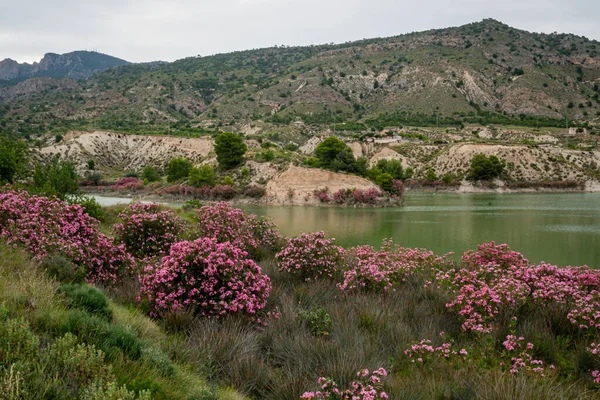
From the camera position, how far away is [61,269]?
296 inches

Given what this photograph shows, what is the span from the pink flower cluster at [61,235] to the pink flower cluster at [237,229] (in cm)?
332

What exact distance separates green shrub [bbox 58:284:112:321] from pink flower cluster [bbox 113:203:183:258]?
18.6 feet

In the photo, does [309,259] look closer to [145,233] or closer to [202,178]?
[145,233]

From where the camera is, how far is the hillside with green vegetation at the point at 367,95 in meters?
120

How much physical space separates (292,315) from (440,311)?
3.15 meters

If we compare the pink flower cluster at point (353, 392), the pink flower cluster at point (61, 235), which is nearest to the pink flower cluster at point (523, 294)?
the pink flower cluster at point (353, 392)

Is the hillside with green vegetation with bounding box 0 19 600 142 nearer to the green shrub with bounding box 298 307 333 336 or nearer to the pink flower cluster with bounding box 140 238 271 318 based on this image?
the pink flower cluster with bounding box 140 238 271 318

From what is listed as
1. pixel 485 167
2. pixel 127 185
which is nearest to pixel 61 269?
pixel 127 185

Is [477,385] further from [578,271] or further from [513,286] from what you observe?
[578,271]

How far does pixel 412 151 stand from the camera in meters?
92.9

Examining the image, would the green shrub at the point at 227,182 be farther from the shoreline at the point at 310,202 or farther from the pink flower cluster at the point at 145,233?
the pink flower cluster at the point at 145,233

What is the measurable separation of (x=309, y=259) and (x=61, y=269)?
18.2 ft

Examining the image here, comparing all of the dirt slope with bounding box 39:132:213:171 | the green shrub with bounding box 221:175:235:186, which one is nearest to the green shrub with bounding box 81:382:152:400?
the green shrub with bounding box 221:175:235:186

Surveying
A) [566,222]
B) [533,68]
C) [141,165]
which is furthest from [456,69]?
[566,222]
